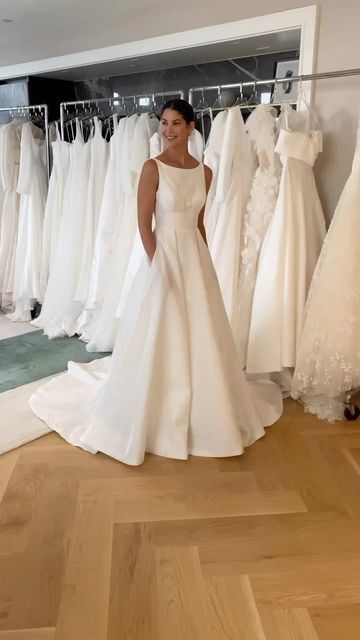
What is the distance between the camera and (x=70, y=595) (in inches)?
56.1

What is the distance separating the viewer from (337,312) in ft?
7.80

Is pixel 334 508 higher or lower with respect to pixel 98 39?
lower

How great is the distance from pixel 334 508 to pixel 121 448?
2.82 ft

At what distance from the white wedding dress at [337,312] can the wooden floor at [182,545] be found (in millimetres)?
331

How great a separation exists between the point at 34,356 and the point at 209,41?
2.25 metres

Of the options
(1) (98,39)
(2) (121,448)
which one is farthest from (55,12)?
(2) (121,448)

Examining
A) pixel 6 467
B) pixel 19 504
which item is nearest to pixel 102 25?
pixel 6 467

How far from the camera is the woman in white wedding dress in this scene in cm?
210

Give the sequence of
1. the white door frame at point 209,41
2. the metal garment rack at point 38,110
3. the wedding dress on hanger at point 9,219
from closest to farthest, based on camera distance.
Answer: the white door frame at point 209,41 → the metal garment rack at point 38,110 → the wedding dress on hanger at point 9,219

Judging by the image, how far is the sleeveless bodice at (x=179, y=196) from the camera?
2.09 meters

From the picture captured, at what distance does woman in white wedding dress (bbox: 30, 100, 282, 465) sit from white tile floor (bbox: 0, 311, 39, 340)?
5.89ft

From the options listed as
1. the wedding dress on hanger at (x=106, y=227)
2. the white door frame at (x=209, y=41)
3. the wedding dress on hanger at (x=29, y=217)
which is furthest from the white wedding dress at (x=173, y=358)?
the wedding dress on hanger at (x=29, y=217)

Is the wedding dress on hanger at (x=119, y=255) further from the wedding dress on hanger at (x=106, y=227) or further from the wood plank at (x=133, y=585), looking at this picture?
the wood plank at (x=133, y=585)

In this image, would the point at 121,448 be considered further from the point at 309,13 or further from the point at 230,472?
the point at 309,13
